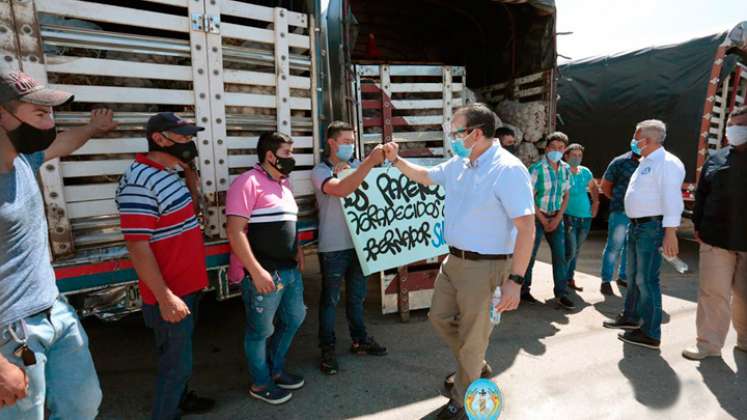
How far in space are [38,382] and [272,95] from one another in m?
2.35

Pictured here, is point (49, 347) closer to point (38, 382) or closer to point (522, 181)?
point (38, 382)

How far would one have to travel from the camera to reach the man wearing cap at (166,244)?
2.27 metres

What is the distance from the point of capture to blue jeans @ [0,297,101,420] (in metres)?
1.71

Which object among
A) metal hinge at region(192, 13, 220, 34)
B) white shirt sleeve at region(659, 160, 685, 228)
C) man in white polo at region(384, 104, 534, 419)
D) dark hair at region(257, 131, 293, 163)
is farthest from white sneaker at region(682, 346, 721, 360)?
metal hinge at region(192, 13, 220, 34)

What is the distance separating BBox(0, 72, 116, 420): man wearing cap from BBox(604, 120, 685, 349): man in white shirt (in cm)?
414

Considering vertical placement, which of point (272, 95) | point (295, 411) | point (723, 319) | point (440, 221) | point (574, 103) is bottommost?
→ point (295, 411)

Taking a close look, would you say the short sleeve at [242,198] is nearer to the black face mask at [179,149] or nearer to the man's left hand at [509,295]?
the black face mask at [179,149]

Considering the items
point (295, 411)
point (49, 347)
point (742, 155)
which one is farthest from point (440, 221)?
point (49, 347)

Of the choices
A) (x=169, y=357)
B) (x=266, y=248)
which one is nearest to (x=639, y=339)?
(x=266, y=248)

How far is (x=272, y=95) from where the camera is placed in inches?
132

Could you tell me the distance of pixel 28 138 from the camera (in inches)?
71.6

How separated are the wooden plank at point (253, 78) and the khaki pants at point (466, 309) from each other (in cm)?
189

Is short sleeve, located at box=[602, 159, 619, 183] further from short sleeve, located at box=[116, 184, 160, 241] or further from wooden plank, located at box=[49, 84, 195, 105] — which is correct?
short sleeve, located at box=[116, 184, 160, 241]

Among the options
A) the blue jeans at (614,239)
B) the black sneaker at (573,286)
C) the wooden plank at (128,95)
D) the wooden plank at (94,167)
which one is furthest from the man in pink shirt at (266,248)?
the blue jeans at (614,239)
